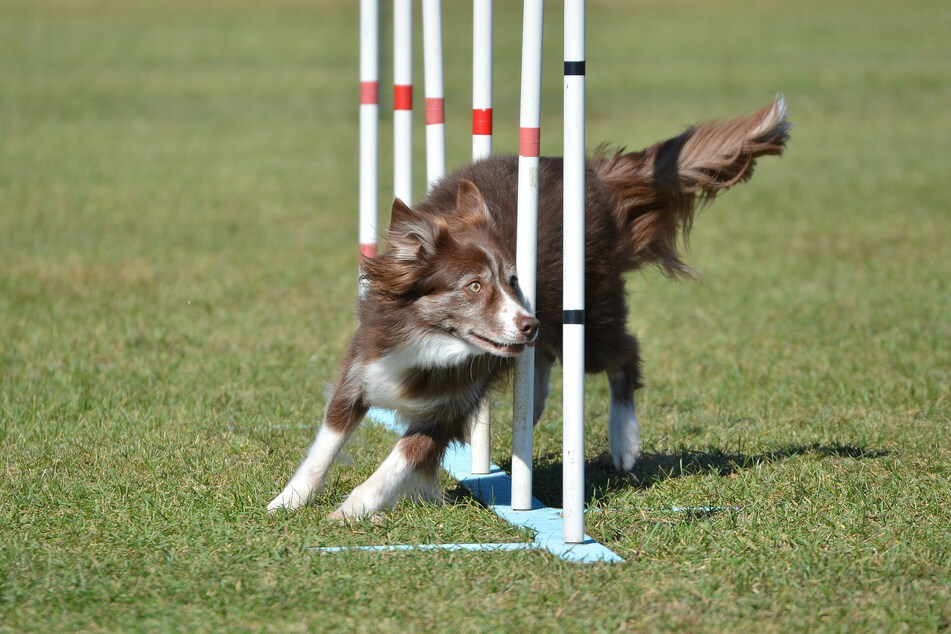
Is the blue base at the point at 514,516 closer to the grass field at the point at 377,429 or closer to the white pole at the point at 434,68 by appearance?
the grass field at the point at 377,429

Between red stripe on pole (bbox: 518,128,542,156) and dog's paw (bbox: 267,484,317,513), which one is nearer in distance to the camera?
Result: red stripe on pole (bbox: 518,128,542,156)

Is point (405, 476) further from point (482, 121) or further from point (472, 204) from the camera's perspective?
point (482, 121)

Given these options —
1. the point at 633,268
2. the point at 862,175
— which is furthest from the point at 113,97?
the point at 633,268

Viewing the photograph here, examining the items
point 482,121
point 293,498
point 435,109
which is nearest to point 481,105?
point 482,121

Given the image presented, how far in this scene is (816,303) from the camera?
29.2ft

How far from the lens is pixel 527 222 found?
464cm

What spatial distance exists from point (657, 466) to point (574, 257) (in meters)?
1.73

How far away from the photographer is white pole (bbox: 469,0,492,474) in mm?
4914

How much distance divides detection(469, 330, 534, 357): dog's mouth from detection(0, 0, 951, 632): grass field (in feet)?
2.39

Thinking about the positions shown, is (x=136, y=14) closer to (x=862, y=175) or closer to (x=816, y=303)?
(x=862, y=175)

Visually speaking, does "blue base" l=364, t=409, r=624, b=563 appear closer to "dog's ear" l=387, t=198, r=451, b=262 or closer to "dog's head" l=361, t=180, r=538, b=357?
"dog's head" l=361, t=180, r=538, b=357

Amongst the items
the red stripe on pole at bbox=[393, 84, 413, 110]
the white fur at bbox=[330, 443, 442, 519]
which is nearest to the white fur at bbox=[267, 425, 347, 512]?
the white fur at bbox=[330, 443, 442, 519]

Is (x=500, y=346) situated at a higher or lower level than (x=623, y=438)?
higher

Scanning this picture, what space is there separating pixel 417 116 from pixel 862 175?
25.8ft
